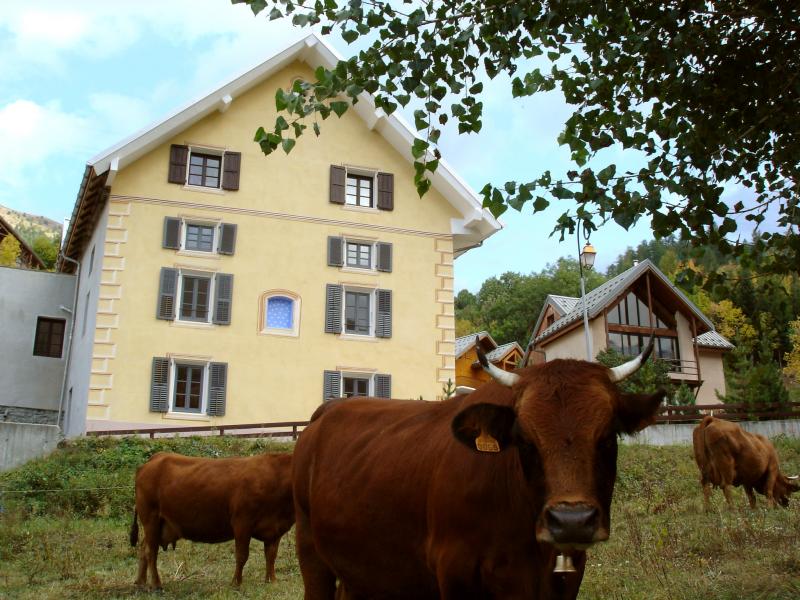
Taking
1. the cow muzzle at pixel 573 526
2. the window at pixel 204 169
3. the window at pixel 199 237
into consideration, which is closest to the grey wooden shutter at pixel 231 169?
the window at pixel 204 169

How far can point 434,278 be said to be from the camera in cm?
2742

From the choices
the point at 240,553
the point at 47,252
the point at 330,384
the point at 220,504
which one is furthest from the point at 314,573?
the point at 47,252

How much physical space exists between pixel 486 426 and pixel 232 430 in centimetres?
2074

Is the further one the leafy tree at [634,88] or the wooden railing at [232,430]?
the wooden railing at [232,430]

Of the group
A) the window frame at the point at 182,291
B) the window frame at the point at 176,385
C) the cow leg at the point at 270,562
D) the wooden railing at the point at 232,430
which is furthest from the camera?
the window frame at the point at 182,291

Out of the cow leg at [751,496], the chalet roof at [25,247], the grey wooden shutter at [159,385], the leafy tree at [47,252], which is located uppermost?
the leafy tree at [47,252]

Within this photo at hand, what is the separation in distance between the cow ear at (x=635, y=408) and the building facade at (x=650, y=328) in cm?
3742

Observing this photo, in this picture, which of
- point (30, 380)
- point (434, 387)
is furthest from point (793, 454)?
point (30, 380)

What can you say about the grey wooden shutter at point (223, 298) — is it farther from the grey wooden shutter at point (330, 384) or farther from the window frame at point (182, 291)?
the grey wooden shutter at point (330, 384)

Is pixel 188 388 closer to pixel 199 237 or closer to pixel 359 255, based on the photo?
pixel 199 237

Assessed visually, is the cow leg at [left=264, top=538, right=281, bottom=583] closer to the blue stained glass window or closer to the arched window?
the arched window

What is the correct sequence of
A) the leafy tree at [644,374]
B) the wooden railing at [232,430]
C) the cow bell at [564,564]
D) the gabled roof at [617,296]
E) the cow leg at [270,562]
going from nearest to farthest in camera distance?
the cow bell at [564,564]
the cow leg at [270,562]
the wooden railing at [232,430]
the leafy tree at [644,374]
the gabled roof at [617,296]

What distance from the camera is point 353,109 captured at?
93.4 feet

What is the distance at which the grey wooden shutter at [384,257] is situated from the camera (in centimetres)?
2684
